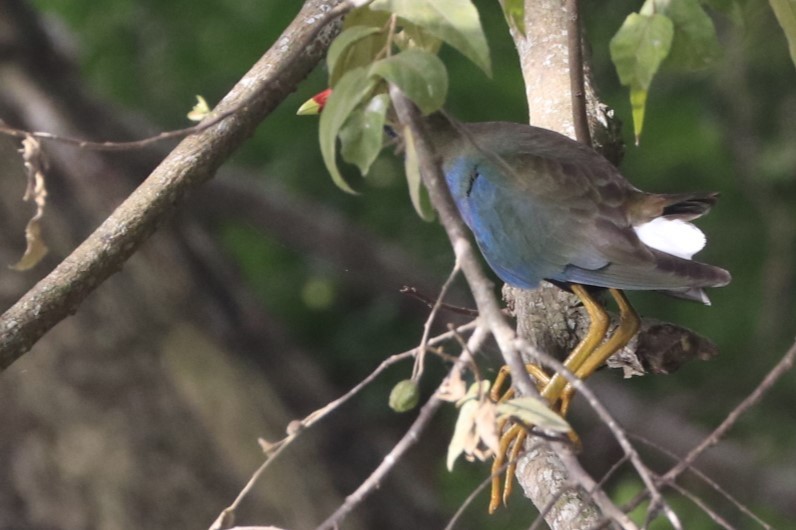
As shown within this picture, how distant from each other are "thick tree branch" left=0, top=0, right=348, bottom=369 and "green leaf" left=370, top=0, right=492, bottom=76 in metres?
0.45

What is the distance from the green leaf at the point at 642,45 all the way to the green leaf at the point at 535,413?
56 cm

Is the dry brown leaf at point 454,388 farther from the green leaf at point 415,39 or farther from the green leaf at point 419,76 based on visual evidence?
the green leaf at point 415,39

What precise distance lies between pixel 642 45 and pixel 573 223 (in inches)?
23.5

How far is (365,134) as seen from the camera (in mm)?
1354

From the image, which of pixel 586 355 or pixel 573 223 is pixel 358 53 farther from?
pixel 586 355

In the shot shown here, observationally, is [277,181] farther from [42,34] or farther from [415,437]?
[415,437]

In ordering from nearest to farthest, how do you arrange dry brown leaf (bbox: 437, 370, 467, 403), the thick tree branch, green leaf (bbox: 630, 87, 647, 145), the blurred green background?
1. dry brown leaf (bbox: 437, 370, 467, 403)
2. green leaf (bbox: 630, 87, 647, 145)
3. the thick tree branch
4. the blurred green background

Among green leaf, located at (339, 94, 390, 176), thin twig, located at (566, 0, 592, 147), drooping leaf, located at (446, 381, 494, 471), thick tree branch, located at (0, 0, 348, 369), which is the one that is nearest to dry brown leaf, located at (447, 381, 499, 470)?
drooping leaf, located at (446, 381, 494, 471)

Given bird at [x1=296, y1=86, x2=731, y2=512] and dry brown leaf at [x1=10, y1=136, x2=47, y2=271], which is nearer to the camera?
dry brown leaf at [x1=10, y1=136, x2=47, y2=271]

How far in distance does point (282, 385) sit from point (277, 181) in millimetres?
901

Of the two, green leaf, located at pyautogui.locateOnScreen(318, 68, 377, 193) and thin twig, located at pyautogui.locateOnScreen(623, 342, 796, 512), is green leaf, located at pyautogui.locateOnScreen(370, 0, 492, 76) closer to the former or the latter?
green leaf, located at pyautogui.locateOnScreen(318, 68, 377, 193)

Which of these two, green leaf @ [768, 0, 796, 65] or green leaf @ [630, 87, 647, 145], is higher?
green leaf @ [768, 0, 796, 65]

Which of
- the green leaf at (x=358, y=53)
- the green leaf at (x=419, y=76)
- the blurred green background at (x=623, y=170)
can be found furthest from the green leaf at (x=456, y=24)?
the blurred green background at (x=623, y=170)

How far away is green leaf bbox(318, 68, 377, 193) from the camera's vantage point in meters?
1.29
